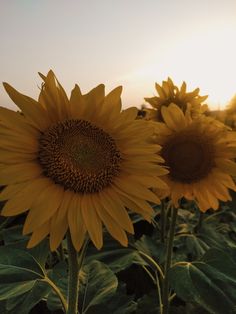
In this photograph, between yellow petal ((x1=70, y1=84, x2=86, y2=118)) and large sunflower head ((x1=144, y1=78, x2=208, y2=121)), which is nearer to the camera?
yellow petal ((x1=70, y1=84, x2=86, y2=118))

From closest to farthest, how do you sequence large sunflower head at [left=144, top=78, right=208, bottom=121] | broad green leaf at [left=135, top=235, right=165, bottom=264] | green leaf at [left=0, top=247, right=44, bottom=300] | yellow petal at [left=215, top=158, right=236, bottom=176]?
green leaf at [left=0, top=247, right=44, bottom=300]
yellow petal at [left=215, top=158, right=236, bottom=176]
broad green leaf at [left=135, top=235, right=165, bottom=264]
large sunflower head at [left=144, top=78, right=208, bottom=121]

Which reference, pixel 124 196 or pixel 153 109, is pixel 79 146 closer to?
pixel 124 196

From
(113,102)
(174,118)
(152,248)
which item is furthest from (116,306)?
(174,118)

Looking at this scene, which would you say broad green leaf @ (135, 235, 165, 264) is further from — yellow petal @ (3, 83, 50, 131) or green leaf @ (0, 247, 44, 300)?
yellow petal @ (3, 83, 50, 131)

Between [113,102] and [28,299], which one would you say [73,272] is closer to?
[28,299]

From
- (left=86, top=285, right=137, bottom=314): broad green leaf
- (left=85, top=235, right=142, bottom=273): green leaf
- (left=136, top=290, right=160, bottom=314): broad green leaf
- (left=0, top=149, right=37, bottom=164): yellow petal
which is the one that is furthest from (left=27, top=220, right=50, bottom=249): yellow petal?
(left=136, top=290, right=160, bottom=314): broad green leaf

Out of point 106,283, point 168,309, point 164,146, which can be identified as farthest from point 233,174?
point 106,283
